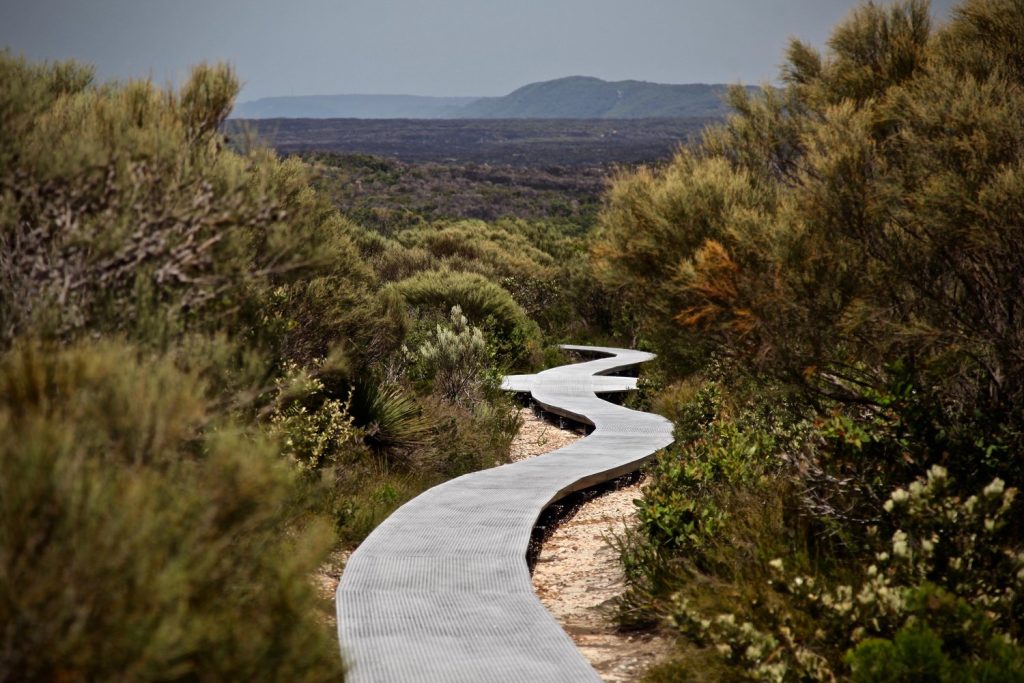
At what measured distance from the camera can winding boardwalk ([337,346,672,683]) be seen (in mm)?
5078

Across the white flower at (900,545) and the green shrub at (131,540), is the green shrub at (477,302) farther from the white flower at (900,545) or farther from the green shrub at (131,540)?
the green shrub at (131,540)

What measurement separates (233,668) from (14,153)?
9.00 feet

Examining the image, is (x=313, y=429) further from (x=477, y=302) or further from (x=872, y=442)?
(x=477, y=302)

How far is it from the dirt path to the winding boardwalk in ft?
1.12

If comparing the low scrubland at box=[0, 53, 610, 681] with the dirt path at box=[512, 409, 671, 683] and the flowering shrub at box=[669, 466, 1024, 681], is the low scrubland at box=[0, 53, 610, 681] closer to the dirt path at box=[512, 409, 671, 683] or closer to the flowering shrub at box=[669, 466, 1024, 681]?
the dirt path at box=[512, 409, 671, 683]

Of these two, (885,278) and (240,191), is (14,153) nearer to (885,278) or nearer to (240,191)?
(240,191)

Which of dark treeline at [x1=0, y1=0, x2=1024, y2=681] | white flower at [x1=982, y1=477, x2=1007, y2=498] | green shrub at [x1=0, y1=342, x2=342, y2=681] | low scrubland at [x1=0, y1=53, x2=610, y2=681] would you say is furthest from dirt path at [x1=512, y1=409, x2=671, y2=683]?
green shrub at [x1=0, y1=342, x2=342, y2=681]

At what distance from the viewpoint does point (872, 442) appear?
5.96m

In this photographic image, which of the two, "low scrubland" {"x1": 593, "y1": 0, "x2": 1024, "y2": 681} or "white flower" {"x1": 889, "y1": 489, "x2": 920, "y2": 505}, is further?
"white flower" {"x1": 889, "y1": 489, "x2": 920, "y2": 505}

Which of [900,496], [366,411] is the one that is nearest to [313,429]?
[366,411]

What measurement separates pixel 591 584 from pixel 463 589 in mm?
1587

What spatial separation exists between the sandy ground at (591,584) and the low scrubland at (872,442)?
271 millimetres

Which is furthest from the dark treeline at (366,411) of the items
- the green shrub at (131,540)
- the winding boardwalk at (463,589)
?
the winding boardwalk at (463,589)

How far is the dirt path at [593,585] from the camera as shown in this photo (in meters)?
5.78
